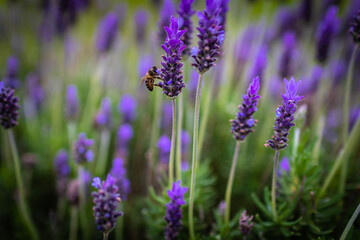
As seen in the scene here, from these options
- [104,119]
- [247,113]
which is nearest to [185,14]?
[247,113]

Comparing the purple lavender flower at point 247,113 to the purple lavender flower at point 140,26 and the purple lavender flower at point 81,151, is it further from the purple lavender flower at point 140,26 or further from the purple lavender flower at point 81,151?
the purple lavender flower at point 140,26

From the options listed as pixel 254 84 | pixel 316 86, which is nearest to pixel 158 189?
pixel 254 84

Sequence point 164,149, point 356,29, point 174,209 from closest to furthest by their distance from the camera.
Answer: point 174,209 → point 356,29 → point 164,149

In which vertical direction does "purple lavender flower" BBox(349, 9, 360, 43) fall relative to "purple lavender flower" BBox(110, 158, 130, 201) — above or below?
above

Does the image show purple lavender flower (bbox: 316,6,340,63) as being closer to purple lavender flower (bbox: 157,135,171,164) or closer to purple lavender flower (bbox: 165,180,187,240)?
purple lavender flower (bbox: 157,135,171,164)

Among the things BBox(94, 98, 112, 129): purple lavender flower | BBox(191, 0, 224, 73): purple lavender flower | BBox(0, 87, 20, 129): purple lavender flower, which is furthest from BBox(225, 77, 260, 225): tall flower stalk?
BBox(94, 98, 112, 129): purple lavender flower

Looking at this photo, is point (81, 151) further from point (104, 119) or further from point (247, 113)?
point (247, 113)
